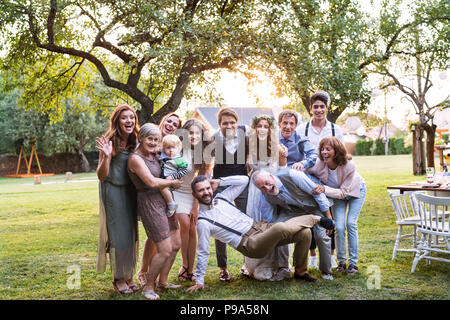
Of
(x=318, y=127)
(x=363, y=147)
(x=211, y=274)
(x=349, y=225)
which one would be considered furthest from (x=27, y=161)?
(x=363, y=147)

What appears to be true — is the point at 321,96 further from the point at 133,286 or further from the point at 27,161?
the point at 27,161

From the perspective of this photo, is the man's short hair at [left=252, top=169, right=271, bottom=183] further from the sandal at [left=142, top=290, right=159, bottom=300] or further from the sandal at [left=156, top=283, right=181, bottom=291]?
the sandal at [left=142, top=290, right=159, bottom=300]

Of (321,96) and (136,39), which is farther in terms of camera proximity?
(136,39)

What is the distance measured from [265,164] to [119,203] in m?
1.48

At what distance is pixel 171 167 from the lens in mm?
4051

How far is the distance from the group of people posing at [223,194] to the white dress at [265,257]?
0.03 feet

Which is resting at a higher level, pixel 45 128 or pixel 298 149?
pixel 45 128

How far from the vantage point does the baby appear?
13.2 feet

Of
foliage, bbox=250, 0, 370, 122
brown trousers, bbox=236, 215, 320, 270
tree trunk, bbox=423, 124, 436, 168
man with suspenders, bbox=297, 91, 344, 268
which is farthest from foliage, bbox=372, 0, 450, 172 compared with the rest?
brown trousers, bbox=236, 215, 320, 270

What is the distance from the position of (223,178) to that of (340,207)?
133 centimetres

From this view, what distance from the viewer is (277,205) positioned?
14.9 ft

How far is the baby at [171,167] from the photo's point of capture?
4027 millimetres

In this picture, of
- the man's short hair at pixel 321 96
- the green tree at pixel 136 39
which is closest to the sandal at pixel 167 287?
the man's short hair at pixel 321 96

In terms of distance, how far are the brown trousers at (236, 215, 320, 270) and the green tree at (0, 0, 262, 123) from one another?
13.9 ft
